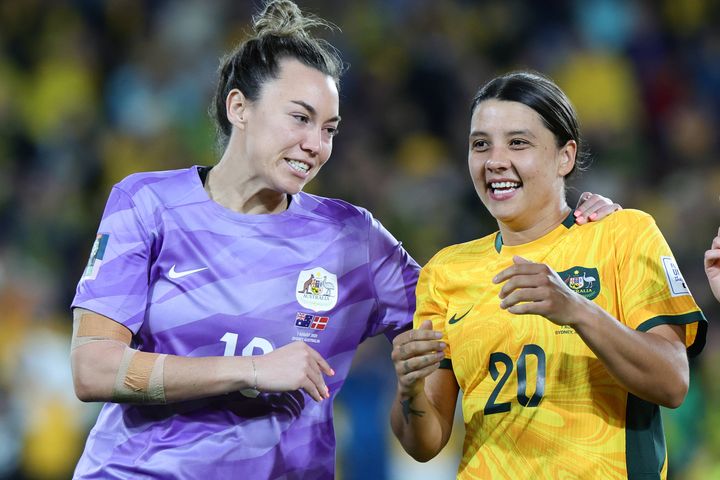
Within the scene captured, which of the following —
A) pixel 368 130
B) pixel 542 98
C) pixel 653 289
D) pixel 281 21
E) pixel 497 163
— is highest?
pixel 368 130

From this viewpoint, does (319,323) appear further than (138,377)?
Yes

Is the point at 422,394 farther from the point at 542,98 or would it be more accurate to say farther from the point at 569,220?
the point at 542,98

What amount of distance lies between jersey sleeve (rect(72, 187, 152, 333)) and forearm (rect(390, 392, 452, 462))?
0.90 metres

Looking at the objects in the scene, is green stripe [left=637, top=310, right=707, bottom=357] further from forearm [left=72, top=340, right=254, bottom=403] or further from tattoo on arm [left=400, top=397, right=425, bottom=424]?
forearm [left=72, top=340, right=254, bottom=403]

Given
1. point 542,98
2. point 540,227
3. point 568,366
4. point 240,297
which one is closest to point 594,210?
point 540,227

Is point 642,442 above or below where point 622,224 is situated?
below

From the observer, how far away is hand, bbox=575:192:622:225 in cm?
343

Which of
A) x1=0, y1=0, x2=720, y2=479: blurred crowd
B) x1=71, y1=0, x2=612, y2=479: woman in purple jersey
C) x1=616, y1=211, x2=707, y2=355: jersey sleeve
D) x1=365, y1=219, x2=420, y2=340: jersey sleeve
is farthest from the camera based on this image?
x1=0, y1=0, x2=720, y2=479: blurred crowd

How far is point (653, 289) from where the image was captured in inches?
125

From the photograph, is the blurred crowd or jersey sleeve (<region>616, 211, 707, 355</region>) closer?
jersey sleeve (<region>616, 211, 707, 355</region>)

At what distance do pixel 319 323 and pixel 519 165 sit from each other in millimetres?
876

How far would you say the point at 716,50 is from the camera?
29.3 feet

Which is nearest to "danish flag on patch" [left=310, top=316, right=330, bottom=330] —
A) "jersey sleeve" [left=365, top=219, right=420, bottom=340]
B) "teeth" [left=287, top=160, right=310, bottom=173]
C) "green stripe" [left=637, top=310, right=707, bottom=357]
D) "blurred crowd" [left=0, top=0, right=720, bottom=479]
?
"jersey sleeve" [left=365, top=219, right=420, bottom=340]

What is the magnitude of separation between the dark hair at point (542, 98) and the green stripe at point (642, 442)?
882 mm
